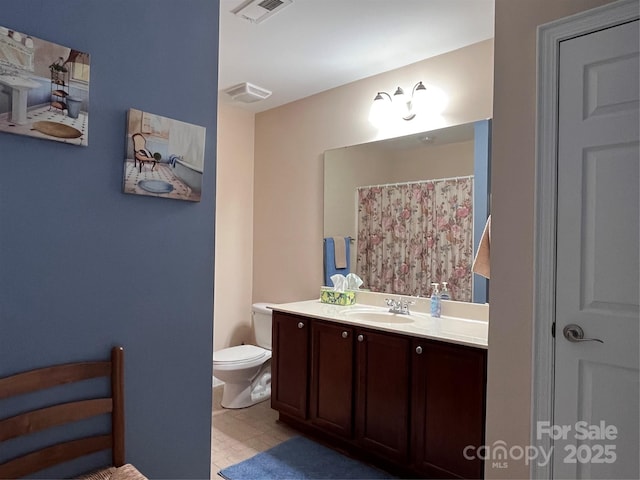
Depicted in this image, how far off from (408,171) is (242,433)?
215 centimetres

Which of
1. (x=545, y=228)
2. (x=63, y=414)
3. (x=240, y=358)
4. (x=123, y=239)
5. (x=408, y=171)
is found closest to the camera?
(x=63, y=414)

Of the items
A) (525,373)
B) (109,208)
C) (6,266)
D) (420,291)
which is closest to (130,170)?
(109,208)

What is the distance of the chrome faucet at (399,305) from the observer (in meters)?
2.81

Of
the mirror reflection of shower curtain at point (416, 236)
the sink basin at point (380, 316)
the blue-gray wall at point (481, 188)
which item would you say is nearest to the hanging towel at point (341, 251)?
the mirror reflection of shower curtain at point (416, 236)

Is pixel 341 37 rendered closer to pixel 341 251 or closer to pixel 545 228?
pixel 341 251

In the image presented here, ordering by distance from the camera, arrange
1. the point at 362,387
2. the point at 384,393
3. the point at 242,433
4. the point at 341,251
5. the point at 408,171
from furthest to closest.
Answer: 1. the point at 341,251
2. the point at 408,171
3. the point at 242,433
4. the point at 362,387
5. the point at 384,393

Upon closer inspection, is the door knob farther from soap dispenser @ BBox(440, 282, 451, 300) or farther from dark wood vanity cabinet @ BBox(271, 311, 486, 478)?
soap dispenser @ BBox(440, 282, 451, 300)

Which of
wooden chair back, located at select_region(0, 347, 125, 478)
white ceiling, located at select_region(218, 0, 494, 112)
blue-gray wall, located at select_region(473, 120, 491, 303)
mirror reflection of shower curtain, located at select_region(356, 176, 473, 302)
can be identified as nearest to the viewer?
wooden chair back, located at select_region(0, 347, 125, 478)

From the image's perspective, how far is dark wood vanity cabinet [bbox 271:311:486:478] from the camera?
2033 mm

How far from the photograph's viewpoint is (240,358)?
3160 mm

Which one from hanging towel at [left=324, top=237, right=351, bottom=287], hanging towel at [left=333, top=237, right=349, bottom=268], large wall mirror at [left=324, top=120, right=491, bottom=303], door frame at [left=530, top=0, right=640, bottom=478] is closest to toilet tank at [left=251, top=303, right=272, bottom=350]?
hanging towel at [left=324, top=237, right=351, bottom=287]

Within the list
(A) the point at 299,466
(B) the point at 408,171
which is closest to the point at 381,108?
(B) the point at 408,171

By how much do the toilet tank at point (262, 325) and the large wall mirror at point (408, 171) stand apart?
88cm

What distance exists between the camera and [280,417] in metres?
3.01
